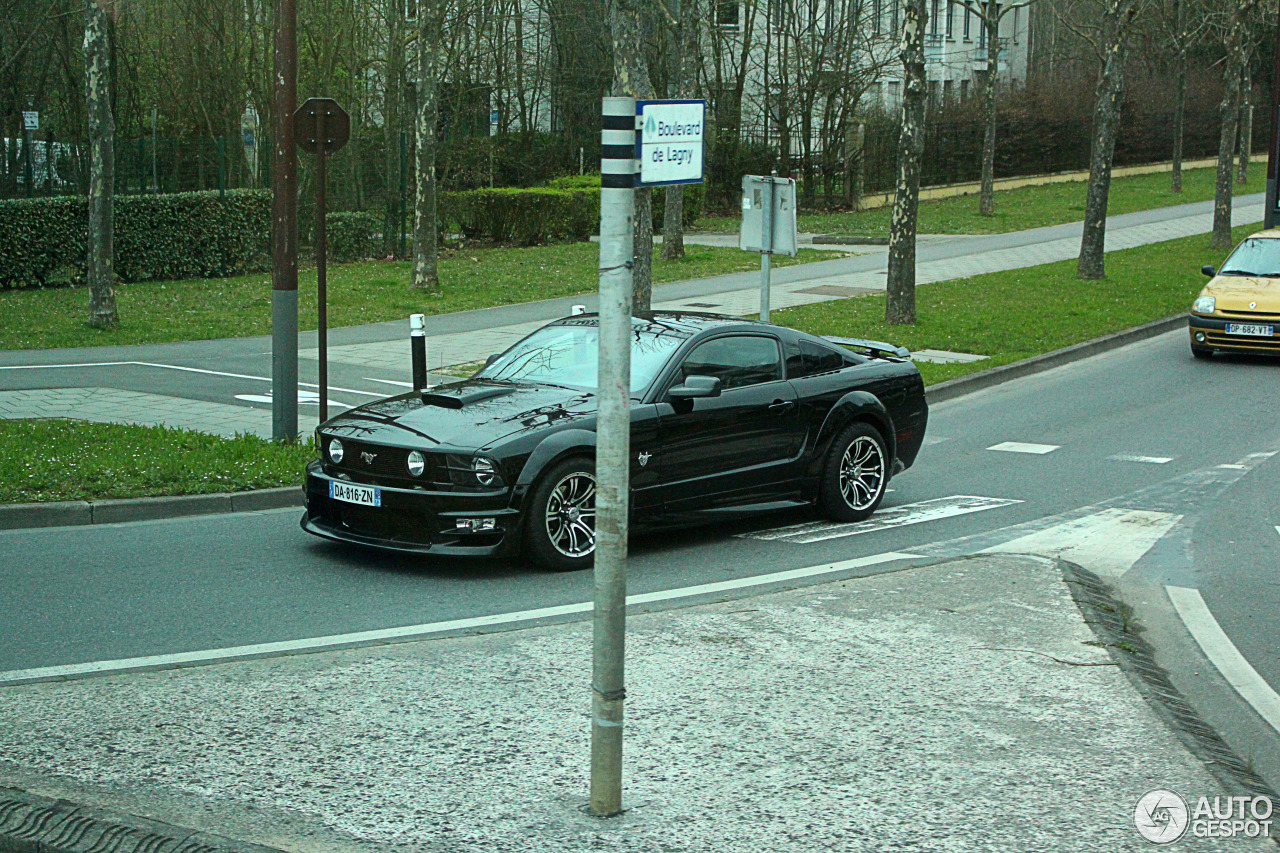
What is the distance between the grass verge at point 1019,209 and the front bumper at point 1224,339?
1836 cm

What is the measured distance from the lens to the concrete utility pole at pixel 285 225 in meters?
11.7

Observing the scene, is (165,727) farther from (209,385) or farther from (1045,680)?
(209,385)

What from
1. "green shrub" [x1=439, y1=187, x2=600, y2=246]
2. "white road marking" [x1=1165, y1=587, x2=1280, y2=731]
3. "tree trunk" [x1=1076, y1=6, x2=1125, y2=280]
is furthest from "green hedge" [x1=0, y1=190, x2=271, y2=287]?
"white road marking" [x1=1165, y1=587, x2=1280, y2=731]

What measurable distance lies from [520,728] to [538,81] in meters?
41.7

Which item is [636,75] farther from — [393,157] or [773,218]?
[393,157]

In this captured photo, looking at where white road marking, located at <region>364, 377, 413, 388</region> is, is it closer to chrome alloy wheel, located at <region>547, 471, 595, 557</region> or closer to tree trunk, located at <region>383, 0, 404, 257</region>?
chrome alloy wheel, located at <region>547, 471, 595, 557</region>

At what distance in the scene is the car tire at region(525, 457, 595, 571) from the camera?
8523mm

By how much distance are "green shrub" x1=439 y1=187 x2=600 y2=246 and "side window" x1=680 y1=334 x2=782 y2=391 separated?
24.9 metres

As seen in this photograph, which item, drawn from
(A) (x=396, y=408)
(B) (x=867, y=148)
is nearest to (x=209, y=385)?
(A) (x=396, y=408)

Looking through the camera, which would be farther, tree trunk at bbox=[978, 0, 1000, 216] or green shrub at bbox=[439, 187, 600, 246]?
tree trunk at bbox=[978, 0, 1000, 216]

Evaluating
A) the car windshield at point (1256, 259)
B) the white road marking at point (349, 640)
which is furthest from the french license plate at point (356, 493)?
the car windshield at point (1256, 259)

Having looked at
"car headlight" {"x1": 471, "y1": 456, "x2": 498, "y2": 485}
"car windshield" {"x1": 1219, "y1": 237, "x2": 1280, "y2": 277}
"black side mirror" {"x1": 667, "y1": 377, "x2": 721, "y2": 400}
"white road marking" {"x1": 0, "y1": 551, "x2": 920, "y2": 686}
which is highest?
"car windshield" {"x1": 1219, "y1": 237, "x2": 1280, "y2": 277}

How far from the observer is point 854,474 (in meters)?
10.5

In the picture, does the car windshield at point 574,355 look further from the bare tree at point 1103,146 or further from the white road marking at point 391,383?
the bare tree at point 1103,146
